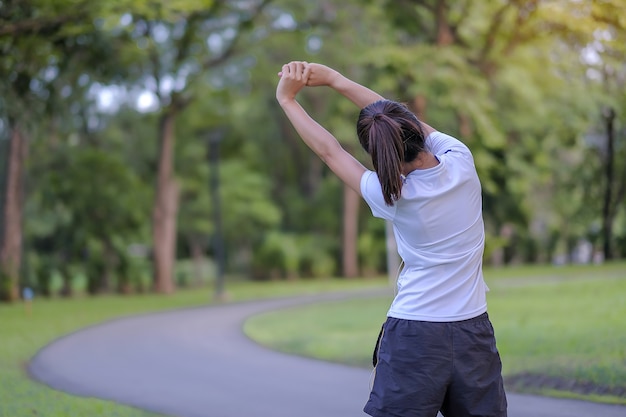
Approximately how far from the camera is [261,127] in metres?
47.9

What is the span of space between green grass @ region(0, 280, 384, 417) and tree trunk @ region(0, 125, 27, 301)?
1089mm

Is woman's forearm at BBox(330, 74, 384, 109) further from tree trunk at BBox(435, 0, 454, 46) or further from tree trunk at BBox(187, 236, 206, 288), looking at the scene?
tree trunk at BBox(187, 236, 206, 288)

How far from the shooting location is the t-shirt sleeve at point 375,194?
11.0 feet

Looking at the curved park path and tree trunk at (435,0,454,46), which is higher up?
tree trunk at (435,0,454,46)

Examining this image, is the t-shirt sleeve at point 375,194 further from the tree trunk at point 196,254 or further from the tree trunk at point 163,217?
the tree trunk at point 196,254

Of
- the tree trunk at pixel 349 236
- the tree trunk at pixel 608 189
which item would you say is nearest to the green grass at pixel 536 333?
the tree trunk at pixel 608 189

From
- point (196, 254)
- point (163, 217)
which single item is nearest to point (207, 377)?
point (163, 217)

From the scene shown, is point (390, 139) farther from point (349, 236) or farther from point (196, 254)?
point (196, 254)

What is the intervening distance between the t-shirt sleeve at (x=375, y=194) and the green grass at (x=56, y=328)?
18.8ft

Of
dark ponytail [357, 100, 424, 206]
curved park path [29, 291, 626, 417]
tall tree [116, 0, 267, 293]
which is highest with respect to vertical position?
tall tree [116, 0, 267, 293]

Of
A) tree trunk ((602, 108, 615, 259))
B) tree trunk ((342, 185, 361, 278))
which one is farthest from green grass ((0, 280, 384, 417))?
tree trunk ((602, 108, 615, 259))

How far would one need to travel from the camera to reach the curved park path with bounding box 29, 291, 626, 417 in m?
8.80

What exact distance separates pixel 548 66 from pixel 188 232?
20494 mm

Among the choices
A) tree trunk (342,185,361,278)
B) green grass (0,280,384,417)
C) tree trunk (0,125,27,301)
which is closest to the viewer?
green grass (0,280,384,417)
